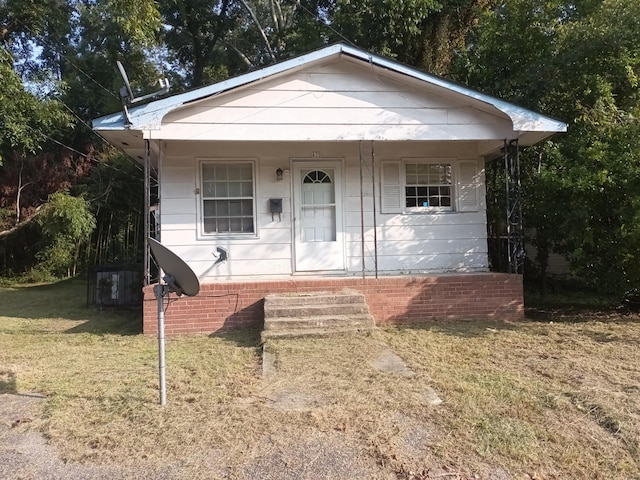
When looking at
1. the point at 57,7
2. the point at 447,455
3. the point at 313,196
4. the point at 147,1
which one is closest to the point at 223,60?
the point at 57,7

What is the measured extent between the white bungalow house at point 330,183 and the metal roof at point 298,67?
0.06 ft

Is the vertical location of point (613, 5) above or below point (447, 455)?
above

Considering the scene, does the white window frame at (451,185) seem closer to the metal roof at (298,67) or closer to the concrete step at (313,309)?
the metal roof at (298,67)

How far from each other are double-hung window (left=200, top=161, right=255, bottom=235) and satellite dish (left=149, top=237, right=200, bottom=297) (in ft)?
16.3

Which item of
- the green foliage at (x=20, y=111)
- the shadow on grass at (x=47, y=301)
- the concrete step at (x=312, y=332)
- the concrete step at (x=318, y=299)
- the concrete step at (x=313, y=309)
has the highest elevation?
the green foliage at (x=20, y=111)

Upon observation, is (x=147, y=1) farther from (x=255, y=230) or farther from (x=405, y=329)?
(x=405, y=329)

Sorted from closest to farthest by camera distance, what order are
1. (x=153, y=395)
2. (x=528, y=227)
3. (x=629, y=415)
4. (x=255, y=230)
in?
1. (x=629, y=415)
2. (x=153, y=395)
3. (x=255, y=230)
4. (x=528, y=227)

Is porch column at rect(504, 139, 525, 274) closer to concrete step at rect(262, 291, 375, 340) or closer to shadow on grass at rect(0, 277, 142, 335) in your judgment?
concrete step at rect(262, 291, 375, 340)

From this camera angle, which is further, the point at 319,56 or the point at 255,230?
the point at 255,230

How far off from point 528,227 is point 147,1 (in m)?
9.63

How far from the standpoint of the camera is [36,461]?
11.4 feet

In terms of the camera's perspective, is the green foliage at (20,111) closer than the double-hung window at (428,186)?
No

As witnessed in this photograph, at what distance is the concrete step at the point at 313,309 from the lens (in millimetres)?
7148

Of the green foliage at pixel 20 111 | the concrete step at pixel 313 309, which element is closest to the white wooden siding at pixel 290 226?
the concrete step at pixel 313 309
